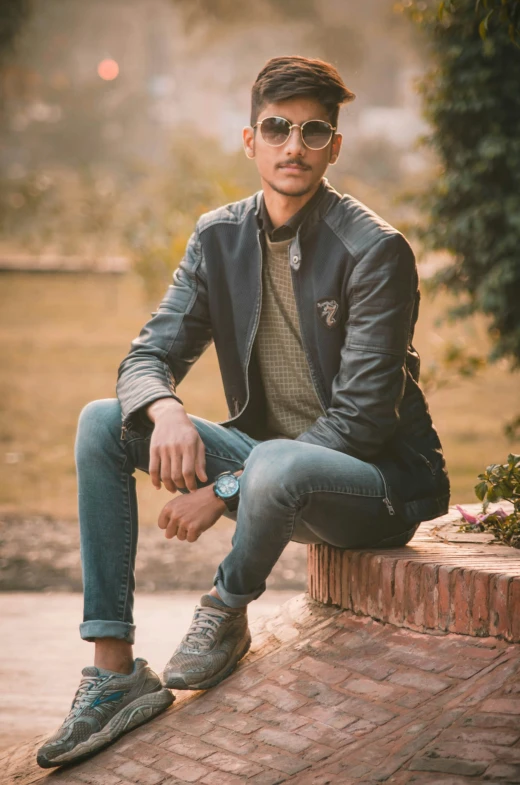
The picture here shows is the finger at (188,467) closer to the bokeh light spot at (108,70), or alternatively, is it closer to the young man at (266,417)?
the young man at (266,417)

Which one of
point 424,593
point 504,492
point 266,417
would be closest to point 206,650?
point 424,593

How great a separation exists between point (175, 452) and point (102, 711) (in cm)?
80

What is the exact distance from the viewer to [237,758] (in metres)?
2.84

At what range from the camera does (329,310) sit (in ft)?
10.6

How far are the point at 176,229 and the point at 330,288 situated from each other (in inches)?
267

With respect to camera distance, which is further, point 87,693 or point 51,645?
point 51,645

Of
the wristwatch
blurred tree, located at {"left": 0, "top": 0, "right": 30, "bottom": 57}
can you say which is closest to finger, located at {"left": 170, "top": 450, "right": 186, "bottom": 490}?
the wristwatch

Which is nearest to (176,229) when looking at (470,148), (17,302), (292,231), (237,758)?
(470,148)

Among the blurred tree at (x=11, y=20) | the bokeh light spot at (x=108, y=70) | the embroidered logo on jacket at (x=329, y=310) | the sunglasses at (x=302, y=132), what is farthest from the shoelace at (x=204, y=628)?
the bokeh light spot at (x=108, y=70)

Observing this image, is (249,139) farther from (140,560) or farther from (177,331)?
(140,560)

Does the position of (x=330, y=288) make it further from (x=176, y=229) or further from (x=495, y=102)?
(x=176, y=229)

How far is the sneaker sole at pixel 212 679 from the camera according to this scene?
3123 millimetres

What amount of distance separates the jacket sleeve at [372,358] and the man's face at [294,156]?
1.22ft

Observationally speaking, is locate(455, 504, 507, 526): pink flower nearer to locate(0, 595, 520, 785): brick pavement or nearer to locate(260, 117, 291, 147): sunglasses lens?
locate(0, 595, 520, 785): brick pavement
